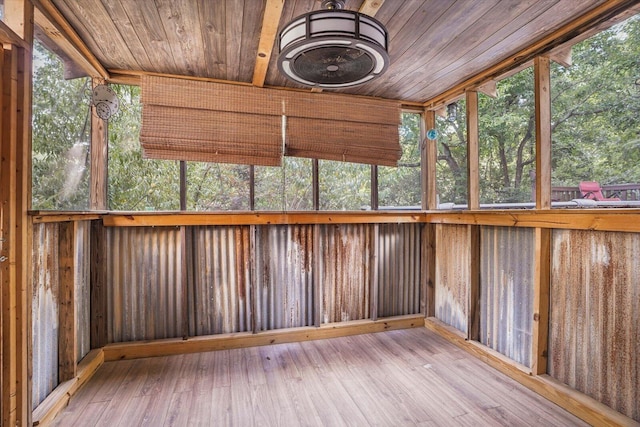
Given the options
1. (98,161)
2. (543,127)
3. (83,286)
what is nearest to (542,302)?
(543,127)

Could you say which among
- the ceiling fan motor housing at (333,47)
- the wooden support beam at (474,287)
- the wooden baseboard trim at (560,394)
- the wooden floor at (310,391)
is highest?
the ceiling fan motor housing at (333,47)

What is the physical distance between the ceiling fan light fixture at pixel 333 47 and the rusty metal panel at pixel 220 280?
1.81 meters

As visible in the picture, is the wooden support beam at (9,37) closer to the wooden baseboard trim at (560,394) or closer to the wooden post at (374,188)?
the wooden post at (374,188)

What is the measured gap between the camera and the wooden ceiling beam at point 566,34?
1.90m

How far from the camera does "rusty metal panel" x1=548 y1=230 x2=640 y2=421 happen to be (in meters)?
1.84

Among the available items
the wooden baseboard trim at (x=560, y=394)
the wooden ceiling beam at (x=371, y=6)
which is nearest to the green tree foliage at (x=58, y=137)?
the wooden ceiling beam at (x=371, y=6)

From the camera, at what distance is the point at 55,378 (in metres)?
2.15

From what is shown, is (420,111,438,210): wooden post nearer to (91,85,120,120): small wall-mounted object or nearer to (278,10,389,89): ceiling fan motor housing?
(278,10,389,89): ceiling fan motor housing

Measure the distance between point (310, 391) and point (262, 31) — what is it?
103 inches

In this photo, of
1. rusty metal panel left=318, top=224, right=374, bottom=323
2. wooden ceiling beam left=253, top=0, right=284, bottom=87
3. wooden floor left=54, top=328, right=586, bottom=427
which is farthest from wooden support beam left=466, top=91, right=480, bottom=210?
wooden ceiling beam left=253, top=0, right=284, bottom=87

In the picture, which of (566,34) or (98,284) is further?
(98,284)

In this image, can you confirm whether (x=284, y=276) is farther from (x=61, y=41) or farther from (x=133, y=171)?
(x=61, y=41)

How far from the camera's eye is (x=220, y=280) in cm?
308

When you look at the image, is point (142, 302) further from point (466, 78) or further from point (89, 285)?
point (466, 78)
